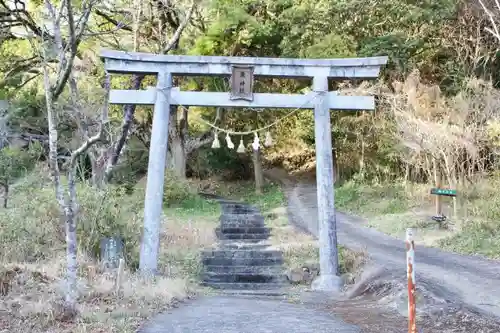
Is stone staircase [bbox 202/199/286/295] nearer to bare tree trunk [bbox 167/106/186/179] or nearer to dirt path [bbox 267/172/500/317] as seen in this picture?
dirt path [bbox 267/172/500/317]

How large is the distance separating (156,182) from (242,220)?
660cm

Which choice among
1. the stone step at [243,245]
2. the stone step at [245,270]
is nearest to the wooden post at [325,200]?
the stone step at [245,270]

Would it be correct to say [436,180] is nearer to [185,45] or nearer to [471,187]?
[471,187]

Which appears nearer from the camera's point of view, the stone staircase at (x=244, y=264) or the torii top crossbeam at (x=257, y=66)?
the torii top crossbeam at (x=257, y=66)

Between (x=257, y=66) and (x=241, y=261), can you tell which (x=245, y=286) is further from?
(x=257, y=66)

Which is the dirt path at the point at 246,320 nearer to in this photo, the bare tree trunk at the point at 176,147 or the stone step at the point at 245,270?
the stone step at the point at 245,270

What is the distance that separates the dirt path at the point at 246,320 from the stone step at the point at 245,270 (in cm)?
354

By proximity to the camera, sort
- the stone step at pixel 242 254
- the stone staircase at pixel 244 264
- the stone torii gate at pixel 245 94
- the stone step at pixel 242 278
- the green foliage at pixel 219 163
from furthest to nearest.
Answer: the green foliage at pixel 219 163, the stone step at pixel 242 254, the stone step at pixel 242 278, the stone staircase at pixel 244 264, the stone torii gate at pixel 245 94

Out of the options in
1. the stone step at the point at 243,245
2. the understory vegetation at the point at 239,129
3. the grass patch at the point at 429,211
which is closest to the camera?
the understory vegetation at the point at 239,129

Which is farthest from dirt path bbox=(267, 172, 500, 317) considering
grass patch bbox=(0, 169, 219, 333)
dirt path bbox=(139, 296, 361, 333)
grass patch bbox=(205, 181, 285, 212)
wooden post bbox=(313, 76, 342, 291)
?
grass patch bbox=(0, 169, 219, 333)

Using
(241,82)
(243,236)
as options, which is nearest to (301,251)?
(243,236)

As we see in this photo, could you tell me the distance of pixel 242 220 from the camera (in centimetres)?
1631

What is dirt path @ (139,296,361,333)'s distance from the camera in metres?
5.90

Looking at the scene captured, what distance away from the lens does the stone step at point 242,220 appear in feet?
52.2
